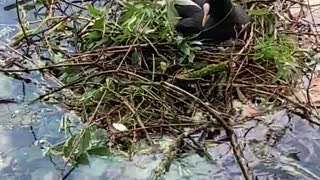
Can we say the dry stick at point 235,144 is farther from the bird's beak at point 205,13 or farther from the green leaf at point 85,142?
the bird's beak at point 205,13

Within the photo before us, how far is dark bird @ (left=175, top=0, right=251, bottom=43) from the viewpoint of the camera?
2.77m

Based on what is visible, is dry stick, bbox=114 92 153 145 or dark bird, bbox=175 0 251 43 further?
dark bird, bbox=175 0 251 43

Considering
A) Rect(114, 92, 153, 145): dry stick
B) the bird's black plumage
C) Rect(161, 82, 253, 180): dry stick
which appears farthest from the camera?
the bird's black plumage

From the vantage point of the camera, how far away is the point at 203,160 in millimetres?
2182

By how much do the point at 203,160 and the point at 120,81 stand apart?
42 centimetres

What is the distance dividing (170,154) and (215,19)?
0.84 meters

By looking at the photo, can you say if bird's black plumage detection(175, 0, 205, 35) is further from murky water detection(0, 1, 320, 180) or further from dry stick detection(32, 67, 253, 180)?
murky water detection(0, 1, 320, 180)

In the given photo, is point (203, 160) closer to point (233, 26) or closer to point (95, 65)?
point (95, 65)

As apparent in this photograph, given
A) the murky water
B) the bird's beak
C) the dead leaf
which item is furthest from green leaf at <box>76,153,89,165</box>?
the bird's beak

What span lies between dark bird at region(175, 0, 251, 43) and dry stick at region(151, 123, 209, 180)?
1.98ft

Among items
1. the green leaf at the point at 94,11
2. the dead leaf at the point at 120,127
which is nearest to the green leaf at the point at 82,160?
the dead leaf at the point at 120,127

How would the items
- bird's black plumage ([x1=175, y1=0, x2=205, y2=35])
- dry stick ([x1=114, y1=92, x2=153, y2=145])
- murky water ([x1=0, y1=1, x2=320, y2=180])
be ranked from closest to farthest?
murky water ([x1=0, y1=1, x2=320, y2=180]) < dry stick ([x1=114, y1=92, x2=153, y2=145]) < bird's black plumage ([x1=175, y1=0, x2=205, y2=35])

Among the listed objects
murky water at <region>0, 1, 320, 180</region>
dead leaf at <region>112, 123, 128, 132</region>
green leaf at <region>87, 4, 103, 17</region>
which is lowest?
murky water at <region>0, 1, 320, 180</region>

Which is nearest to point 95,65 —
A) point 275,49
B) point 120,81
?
point 120,81
